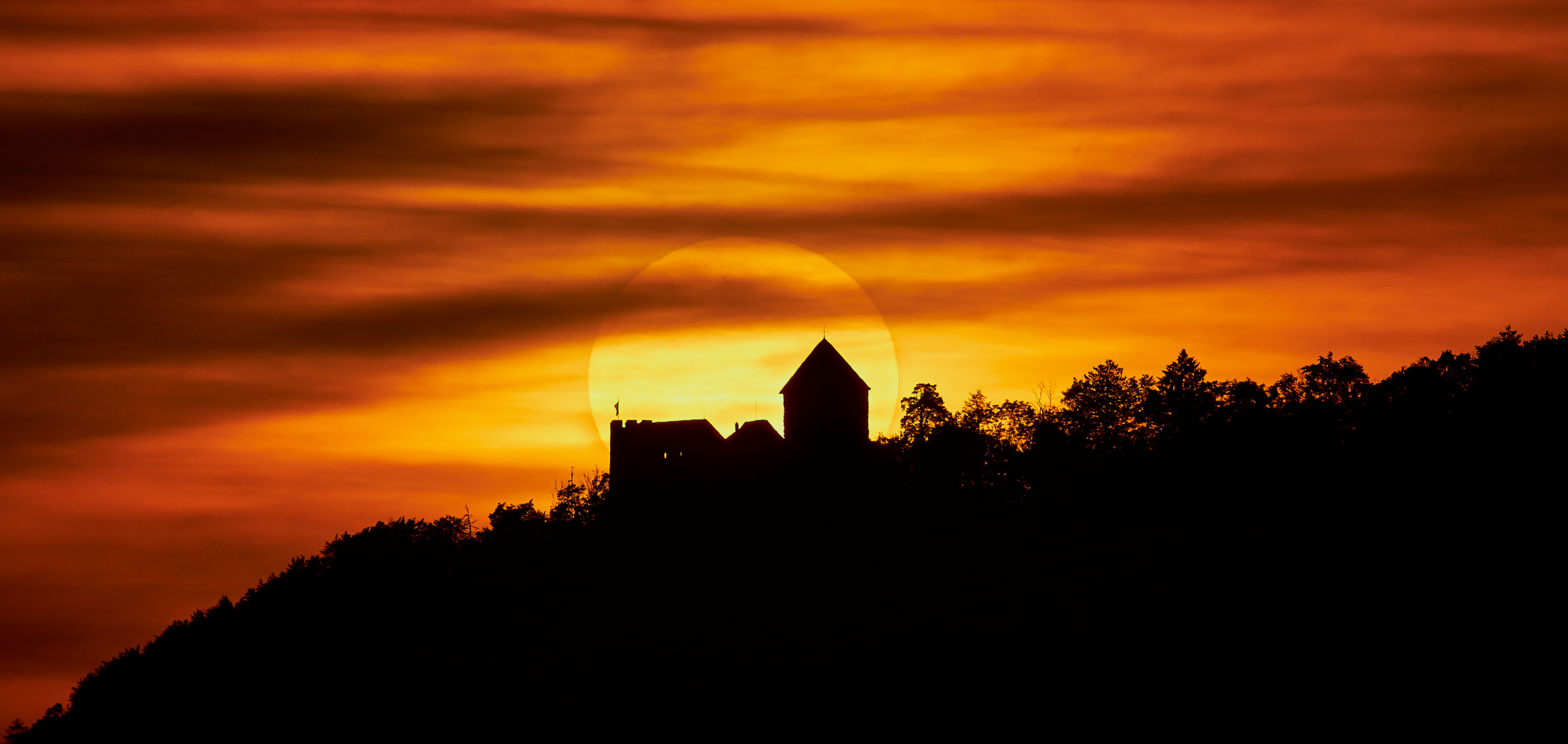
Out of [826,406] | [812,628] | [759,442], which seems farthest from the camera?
[759,442]

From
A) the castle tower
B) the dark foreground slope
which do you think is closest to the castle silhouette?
the castle tower

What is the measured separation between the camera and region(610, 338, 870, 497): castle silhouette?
81438mm

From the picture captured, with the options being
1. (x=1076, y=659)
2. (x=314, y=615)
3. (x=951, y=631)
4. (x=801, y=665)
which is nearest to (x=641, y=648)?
(x=801, y=665)

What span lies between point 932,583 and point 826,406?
68.5ft

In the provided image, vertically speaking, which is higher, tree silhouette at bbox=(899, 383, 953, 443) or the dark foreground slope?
tree silhouette at bbox=(899, 383, 953, 443)

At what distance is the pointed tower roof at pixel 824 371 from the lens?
3492 inches

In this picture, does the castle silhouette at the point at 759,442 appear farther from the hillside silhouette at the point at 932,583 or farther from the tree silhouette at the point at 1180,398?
the tree silhouette at the point at 1180,398

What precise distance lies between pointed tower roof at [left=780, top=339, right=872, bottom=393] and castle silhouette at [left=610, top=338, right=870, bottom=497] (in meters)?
0.04

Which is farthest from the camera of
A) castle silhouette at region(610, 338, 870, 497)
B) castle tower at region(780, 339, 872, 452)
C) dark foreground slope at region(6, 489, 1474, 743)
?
castle tower at region(780, 339, 872, 452)

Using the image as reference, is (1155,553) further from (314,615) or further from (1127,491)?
(314,615)

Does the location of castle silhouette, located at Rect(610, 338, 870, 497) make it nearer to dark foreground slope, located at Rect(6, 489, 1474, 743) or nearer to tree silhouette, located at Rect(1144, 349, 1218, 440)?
dark foreground slope, located at Rect(6, 489, 1474, 743)

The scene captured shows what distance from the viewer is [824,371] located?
88.9 m

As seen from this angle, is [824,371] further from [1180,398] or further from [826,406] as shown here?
[1180,398]

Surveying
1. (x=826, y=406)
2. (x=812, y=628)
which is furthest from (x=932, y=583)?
(x=826, y=406)
